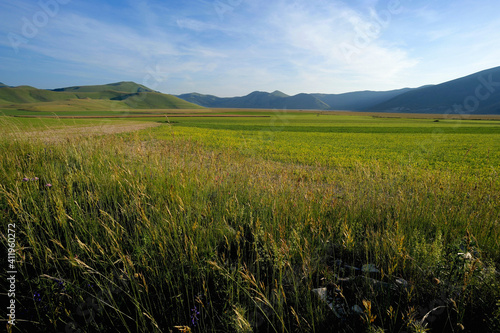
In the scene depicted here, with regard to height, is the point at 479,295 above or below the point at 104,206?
below

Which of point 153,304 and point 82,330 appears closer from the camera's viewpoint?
point 82,330

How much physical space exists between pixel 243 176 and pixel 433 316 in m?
3.69

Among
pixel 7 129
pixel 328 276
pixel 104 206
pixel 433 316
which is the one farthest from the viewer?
pixel 7 129

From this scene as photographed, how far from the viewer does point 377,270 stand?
2.74 metres

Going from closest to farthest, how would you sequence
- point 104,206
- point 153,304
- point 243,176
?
point 153,304
point 104,206
point 243,176

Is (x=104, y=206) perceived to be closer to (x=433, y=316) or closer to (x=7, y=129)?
(x=433, y=316)

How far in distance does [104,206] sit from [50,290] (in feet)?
5.62

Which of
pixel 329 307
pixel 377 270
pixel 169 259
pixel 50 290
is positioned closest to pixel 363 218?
pixel 377 270

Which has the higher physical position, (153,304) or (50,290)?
(50,290)

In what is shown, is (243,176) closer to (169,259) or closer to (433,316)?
(169,259)

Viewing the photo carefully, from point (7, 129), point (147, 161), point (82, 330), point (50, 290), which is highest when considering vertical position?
point (7, 129)

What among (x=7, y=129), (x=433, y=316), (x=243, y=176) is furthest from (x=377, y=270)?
(x=7, y=129)

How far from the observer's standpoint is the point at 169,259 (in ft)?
8.70

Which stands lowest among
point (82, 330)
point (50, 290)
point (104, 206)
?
point (82, 330)
